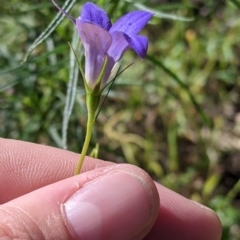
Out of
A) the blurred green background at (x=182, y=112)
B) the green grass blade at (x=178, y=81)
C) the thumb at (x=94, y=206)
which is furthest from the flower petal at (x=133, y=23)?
the blurred green background at (x=182, y=112)

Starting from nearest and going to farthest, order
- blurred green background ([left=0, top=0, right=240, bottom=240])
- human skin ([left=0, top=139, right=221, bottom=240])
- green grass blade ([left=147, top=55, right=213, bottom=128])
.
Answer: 1. human skin ([left=0, top=139, right=221, bottom=240])
2. green grass blade ([left=147, top=55, right=213, bottom=128])
3. blurred green background ([left=0, top=0, right=240, bottom=240])

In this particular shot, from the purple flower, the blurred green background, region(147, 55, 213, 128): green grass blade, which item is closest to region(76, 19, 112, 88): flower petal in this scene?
the purple flower

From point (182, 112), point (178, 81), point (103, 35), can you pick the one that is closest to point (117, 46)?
point (103, 35)

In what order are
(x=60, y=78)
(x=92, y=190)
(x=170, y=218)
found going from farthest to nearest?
(x=60, y=78)
(x=170, y=218)
(x=92, y=190)

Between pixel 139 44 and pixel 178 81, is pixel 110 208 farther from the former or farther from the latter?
pixel 178 81

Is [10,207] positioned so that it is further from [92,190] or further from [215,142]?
[215,142]

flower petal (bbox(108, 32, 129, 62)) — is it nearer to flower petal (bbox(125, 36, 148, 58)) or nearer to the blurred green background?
flower petal (bbox(125, 36, 148, 58))

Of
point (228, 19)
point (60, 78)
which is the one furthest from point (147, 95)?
point (60, 78)
